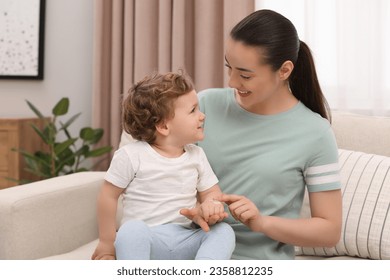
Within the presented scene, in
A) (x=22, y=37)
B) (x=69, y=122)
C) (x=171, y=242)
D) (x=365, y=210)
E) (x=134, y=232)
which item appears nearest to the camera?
(x=134, y=232)

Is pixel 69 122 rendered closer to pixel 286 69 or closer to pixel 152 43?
pixel 152 43

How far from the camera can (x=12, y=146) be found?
9.69 feet

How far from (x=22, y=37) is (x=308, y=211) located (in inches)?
86.7

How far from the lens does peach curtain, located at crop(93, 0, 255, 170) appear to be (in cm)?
286

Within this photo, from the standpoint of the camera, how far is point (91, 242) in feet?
6.68

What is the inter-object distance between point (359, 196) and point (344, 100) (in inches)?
40.9

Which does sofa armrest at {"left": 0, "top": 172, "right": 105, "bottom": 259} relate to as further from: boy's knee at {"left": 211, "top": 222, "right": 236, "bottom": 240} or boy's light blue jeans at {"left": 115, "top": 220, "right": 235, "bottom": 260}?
boy's knee at {"left": 211, "top": 222, "right": 236, "bottom": 240}

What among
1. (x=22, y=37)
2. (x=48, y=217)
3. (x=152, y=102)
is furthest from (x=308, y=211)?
(x=22, y=37)

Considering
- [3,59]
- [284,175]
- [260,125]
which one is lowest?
[284,175]

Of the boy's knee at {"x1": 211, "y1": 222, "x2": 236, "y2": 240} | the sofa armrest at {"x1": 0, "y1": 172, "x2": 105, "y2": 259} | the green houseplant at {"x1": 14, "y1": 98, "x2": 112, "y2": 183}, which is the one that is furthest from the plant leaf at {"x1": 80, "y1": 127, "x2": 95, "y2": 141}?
the boy's knee at {"x1": 211, "y1": 222, "x2": 236, "y2": 240}

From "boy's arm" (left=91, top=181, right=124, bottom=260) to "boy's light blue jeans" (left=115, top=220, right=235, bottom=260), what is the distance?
0.11 metres

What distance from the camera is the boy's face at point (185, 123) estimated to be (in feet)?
4.47

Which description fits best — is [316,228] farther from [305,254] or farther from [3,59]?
[3,59]
